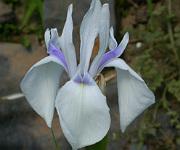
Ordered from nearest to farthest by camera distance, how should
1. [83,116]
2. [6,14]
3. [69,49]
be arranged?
[83,116]
[69,49]
[6,14]

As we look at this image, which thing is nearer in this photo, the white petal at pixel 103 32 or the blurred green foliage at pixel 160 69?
the white petal at pixel 103 32

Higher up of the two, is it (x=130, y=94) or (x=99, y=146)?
(x=130, y=94)

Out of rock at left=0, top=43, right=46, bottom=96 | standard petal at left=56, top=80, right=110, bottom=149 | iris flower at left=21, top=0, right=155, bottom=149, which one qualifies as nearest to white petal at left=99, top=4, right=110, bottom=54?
iris flower at left=21, top=0, right=155, bottom=149

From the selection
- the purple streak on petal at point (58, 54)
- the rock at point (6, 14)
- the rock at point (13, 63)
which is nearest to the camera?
the purple streak on petal at point (58, 54)

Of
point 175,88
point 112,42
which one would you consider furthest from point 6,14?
point 112,42

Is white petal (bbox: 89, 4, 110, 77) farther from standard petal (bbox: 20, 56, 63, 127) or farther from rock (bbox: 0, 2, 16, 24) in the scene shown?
rock (bbox: 0, 2, 16, 24)

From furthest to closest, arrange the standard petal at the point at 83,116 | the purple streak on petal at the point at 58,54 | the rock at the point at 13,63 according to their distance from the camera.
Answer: the rock at the point at 13,63
the purple streak on petal at the point at 58,54
the standard petal at the point at 83,116

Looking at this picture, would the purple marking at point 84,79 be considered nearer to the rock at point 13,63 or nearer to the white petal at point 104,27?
the white petal at point 104,27

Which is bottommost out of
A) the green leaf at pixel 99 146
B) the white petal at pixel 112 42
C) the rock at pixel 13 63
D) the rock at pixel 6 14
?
the rock at pixel 13 63

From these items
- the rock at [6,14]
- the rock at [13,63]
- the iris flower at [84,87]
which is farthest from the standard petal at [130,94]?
the rock at [6,14]

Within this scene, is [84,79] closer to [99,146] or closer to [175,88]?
[99,146]
